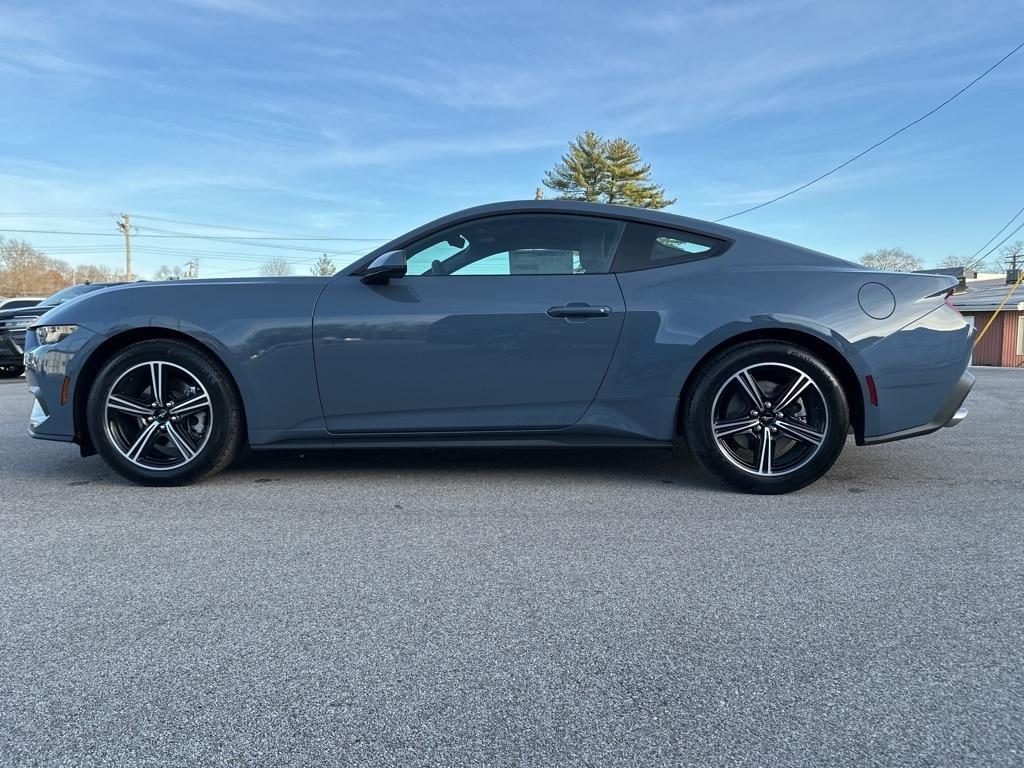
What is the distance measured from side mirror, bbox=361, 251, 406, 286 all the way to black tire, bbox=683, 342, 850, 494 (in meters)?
1.55

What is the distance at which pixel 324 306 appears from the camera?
3498 millimetres

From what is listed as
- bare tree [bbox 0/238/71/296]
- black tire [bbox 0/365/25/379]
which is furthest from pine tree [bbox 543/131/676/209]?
bare tree [bbox 0/238/71/296]

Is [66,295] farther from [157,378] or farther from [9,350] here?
[157,378]

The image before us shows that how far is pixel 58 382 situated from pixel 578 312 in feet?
8.58

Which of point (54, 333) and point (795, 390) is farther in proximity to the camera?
point (54, 333)

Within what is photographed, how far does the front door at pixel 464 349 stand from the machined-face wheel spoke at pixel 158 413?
2.18 feet

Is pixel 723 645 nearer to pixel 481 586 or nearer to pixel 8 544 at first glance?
pixel 481 586

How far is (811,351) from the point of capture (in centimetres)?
348

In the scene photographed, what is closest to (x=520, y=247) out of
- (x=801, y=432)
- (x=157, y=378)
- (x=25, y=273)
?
(x=801, y=432)

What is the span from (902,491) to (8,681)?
143 inches

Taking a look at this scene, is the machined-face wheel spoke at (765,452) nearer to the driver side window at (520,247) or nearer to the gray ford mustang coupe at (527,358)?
the gray ford mustang coupe at (527,358)

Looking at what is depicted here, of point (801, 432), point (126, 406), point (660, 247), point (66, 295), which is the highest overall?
point (66, 295)

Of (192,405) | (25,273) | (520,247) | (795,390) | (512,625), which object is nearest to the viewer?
(512,625)

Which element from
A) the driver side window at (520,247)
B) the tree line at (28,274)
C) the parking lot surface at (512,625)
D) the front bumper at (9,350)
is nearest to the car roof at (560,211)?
the driver side window at (520,247)
